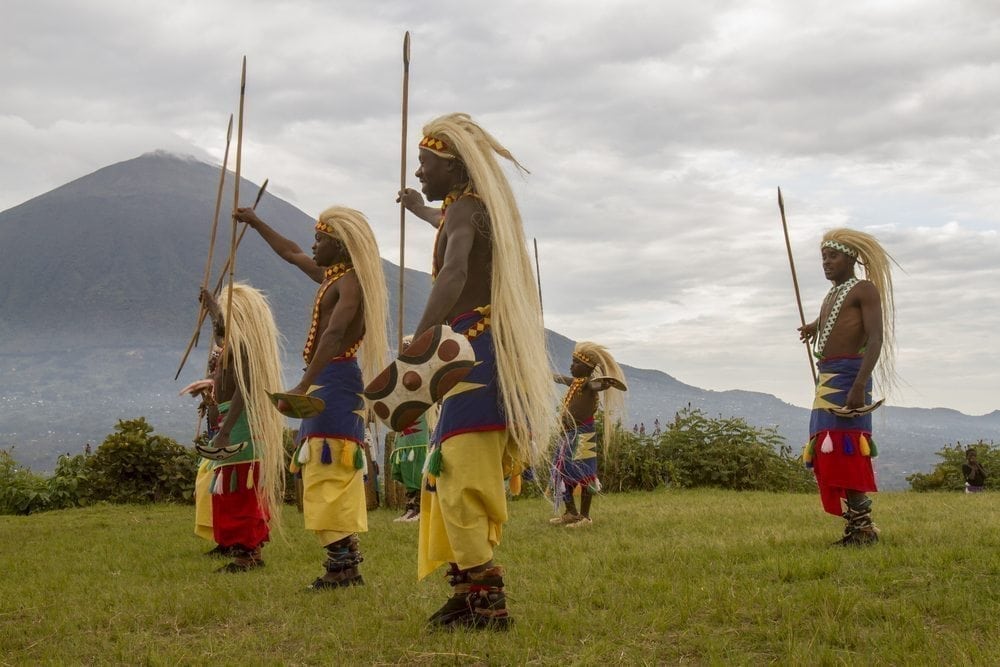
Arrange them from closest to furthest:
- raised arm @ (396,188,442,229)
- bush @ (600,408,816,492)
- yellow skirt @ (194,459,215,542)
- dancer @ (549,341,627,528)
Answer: raised arm @ (396,188,442,229), yellow skirt @ (194,459,215,542), dancer @ (549,341,627,528), bush @ (600,408,816,492)

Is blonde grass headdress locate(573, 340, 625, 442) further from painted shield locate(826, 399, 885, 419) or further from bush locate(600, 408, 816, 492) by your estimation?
bush locate(600, 408, 816, 492)

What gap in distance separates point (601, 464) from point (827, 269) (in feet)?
28.7

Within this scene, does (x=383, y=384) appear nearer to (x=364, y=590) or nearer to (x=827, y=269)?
(x=364, y=590)

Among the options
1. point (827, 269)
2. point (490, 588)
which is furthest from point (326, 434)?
point (827, 269)

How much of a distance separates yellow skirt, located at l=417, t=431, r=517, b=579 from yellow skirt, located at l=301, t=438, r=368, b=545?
4.93 ft

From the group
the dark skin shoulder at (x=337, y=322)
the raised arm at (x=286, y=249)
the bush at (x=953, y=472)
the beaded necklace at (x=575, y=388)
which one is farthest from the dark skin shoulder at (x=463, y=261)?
the bush at (x=953, y=472)

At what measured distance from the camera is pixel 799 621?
441 cm

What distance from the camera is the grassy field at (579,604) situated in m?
4.09

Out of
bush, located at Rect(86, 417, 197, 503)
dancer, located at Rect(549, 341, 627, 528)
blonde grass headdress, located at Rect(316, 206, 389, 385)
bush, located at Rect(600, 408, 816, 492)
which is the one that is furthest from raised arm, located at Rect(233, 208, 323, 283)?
bush, located at Rect(600, 408, 816, 492)

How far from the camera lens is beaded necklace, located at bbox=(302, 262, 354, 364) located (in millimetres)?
5992

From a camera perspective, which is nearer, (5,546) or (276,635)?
(276,635)

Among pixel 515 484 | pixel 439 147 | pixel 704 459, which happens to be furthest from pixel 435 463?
pixel 704 459

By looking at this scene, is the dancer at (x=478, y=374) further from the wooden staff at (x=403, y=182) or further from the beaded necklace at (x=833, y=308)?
the beaded necklace at (x=833, y=308)

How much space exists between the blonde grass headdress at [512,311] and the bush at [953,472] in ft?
47.5
